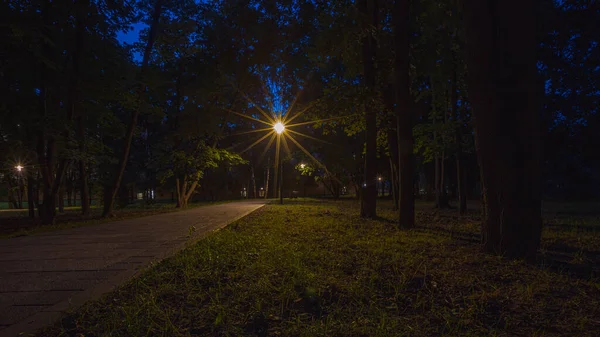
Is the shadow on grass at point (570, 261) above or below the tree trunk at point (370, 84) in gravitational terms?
below

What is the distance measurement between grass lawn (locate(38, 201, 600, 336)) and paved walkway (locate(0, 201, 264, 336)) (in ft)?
0.92

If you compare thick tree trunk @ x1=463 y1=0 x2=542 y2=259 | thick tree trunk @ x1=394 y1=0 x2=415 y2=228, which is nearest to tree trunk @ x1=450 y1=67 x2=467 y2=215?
thick tree trunk @ x1=394 y1=0 x2=415 y2=228

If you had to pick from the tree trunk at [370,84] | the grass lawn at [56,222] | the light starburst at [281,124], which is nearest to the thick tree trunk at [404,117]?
the tree trunk at [370,84]

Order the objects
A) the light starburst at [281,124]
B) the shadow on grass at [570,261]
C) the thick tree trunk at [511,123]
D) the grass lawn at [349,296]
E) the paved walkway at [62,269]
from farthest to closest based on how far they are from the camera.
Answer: the light starburst at [281,124], the thick tree trunk at [511,123], the shadow on grass at [570,261], the paved walkway at [62,269], the grass lawn at [349,296]

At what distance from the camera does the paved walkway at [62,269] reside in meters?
2.84

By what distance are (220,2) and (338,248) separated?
56.4 feet

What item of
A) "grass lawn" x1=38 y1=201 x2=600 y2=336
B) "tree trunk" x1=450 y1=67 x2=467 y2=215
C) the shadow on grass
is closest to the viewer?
"grass lawn" x1=38 y1=201 x2=600 y2=336

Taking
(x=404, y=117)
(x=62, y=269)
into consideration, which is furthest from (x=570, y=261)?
(x=62, y=269)

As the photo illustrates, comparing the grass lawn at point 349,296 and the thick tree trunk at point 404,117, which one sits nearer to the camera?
the grass lawn at point 349,296

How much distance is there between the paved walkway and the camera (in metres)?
2.84

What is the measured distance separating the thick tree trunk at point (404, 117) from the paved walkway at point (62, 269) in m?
5.41

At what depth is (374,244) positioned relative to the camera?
19.1ft

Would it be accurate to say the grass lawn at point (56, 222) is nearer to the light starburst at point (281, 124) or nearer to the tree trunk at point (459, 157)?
the light starburst at point (281, 124)

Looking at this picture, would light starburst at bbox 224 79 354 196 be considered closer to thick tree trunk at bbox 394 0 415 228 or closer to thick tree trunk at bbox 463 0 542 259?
thick tree trunk at bbox 394 0 415 228
